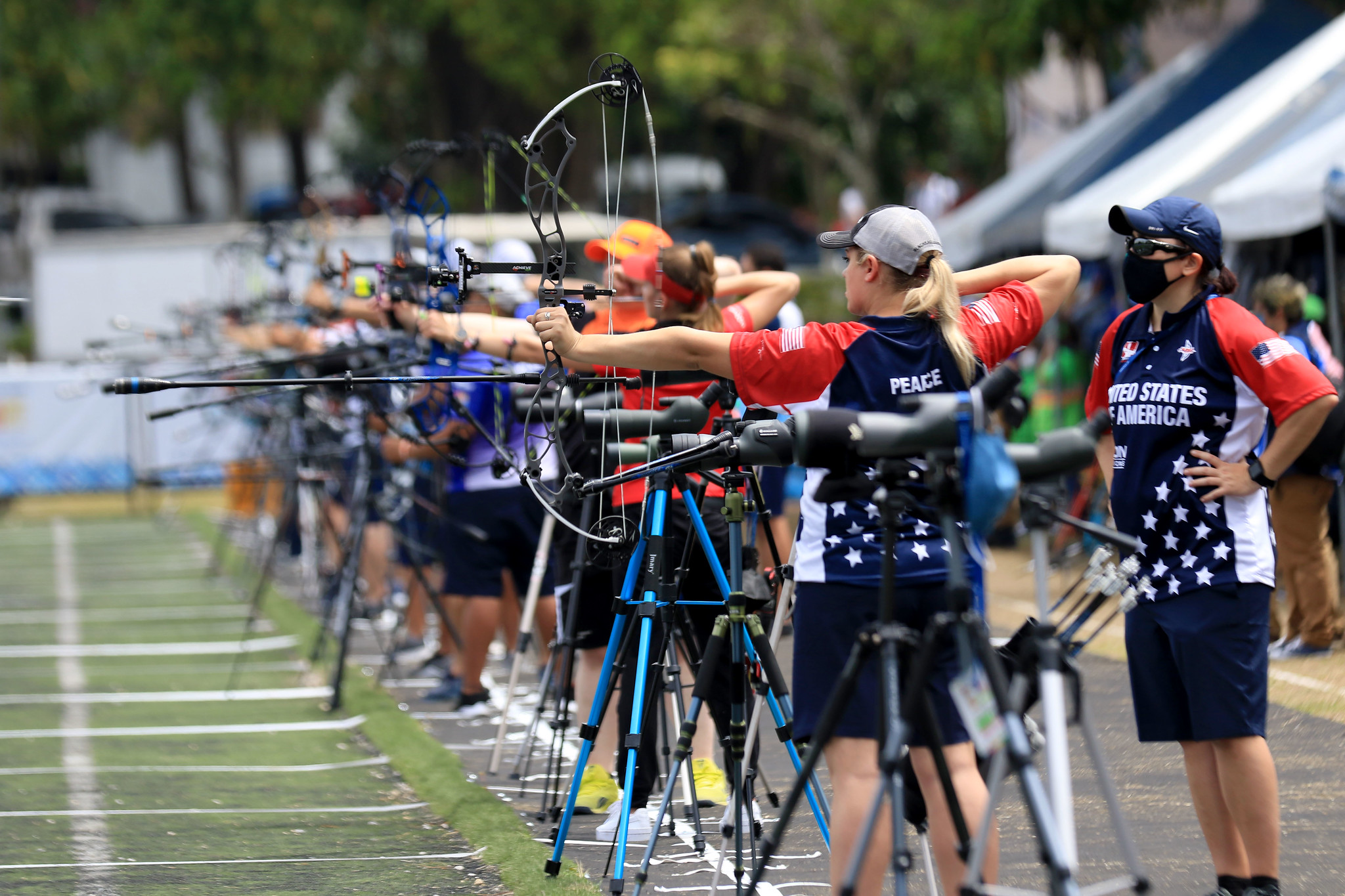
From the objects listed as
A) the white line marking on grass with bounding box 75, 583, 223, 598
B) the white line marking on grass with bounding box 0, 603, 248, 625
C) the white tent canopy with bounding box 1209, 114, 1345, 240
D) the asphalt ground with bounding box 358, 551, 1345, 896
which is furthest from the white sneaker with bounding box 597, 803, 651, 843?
the white line marking on grass with bounding box 75, 583, 223, 598

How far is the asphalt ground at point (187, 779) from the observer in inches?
226

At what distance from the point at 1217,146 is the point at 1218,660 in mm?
7778

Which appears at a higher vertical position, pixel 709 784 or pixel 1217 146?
pixel 1217 146

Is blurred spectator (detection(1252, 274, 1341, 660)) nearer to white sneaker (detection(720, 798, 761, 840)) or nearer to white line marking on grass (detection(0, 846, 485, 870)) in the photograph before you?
white sneaker (detection(720, 798, 761, 840))

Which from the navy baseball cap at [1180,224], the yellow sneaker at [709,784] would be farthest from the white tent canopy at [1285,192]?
the yellow sneaker at [709,784]

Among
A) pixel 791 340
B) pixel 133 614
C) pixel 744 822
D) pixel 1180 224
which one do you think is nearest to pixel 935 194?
pixel 133 614

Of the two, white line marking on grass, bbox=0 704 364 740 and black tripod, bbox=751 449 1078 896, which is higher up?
black tripod, bbox=751 449 1078 896

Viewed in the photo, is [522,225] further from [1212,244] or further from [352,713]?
[1212,244]

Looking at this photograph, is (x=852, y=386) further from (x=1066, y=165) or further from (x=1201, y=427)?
(x=1066, y=165)

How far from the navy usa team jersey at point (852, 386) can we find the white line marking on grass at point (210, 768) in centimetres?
426

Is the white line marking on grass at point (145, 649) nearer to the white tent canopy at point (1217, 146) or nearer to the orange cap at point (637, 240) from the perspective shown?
the orange cap at point (637, 240)

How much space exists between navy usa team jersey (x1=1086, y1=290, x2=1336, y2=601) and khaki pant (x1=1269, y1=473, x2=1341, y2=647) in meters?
4.69

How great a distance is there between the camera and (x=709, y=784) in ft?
20.9

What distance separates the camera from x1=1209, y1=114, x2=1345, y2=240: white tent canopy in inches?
370
